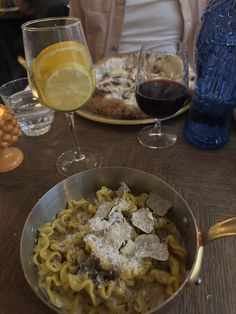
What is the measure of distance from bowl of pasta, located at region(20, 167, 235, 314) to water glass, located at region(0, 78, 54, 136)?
289 millimetres

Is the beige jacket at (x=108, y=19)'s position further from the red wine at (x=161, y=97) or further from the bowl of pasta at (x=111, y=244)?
the bowl of pasta at (x=111, y=244)

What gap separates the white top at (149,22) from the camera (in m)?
1.20

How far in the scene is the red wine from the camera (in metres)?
0.59

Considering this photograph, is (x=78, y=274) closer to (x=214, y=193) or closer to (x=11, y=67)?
(x=214, y=193)

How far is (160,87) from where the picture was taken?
62 cm

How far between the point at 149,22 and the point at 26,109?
31.2 inches

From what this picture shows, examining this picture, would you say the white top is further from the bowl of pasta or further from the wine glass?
the bowl of pasta

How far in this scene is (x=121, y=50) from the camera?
133cm

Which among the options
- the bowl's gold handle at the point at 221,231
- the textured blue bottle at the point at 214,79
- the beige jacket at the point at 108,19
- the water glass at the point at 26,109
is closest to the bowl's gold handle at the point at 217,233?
the bowl's gold handle at the point at 221,231

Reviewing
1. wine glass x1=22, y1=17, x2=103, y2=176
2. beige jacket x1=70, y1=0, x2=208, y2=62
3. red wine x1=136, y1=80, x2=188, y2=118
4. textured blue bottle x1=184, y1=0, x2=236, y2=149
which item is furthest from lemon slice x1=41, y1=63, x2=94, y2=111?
beige jacket x1=70, y1=0, x2=208, y2=62

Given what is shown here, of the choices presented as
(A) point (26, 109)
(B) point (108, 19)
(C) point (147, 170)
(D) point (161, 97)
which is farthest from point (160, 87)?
(B) point (108, 19)

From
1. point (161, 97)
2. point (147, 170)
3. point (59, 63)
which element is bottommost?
point (147, 170)

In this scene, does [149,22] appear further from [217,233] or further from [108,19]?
[217,233]

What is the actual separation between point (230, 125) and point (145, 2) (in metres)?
0.80
